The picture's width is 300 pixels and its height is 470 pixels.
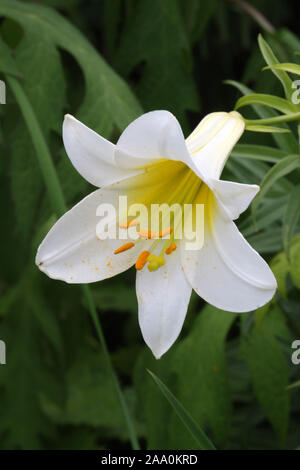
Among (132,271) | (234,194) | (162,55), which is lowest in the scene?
(234,194)

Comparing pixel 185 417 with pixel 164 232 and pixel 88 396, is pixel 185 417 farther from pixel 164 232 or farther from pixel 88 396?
pixel 88 396

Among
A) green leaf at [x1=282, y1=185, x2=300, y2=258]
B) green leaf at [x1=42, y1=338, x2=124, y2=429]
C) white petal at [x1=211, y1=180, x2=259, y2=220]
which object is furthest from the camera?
green leaf at [x1=42, y1=338, x2=124, y2=429]

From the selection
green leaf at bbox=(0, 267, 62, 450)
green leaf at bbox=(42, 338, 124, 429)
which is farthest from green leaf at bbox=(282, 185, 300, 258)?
green leaf at bbox=(42, 338, 124, 429)

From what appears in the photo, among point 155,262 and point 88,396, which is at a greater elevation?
point 88,396

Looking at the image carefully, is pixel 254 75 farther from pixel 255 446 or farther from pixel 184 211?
pixel 255 446

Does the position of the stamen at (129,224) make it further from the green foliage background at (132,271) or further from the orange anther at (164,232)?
the green foliage background at (132,271)

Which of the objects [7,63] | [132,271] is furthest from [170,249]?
[132,271]

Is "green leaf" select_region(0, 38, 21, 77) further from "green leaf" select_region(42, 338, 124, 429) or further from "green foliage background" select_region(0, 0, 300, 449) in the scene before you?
"green leaf" select_region(42, 338, 124, 429)
